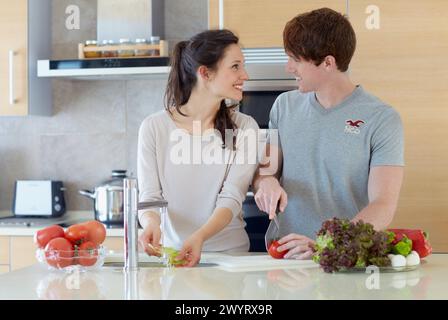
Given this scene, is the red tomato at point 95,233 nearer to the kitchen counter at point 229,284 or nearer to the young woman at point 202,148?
the kitchen counter at point 229,284

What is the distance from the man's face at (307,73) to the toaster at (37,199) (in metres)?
1.85

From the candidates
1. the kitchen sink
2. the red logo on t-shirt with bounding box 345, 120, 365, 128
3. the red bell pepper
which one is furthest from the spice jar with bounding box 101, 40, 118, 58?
the red bell pepper

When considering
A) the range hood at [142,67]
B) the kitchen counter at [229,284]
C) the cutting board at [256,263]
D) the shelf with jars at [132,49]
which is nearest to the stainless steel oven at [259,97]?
the range hood at [142,67]

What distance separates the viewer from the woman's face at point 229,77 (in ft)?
7.62

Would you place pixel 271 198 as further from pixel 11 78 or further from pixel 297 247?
pixel 11 78

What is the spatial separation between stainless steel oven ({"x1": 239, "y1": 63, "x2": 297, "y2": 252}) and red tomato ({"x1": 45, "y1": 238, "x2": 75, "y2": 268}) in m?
1.54

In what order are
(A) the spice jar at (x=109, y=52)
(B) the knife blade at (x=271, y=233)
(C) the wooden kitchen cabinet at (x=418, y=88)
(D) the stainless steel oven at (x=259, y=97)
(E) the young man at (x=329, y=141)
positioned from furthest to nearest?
(A) the spice jar at (x=109, y=52), (D) the stainless steel oven at (x=259, y=97), (C) the wooden kitchen cabinet at (x=418, y=88), (E) the young man at (x=329, y=141), (B) the knife blade at (x=271, y=233)

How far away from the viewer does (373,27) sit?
3.29 metres

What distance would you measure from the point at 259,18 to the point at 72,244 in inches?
70.0

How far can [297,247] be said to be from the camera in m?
1.98

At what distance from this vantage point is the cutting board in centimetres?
189

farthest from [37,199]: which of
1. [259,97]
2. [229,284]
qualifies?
[229,284]

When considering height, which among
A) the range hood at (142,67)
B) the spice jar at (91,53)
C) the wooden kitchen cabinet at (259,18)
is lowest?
the range hood at (142,67)
